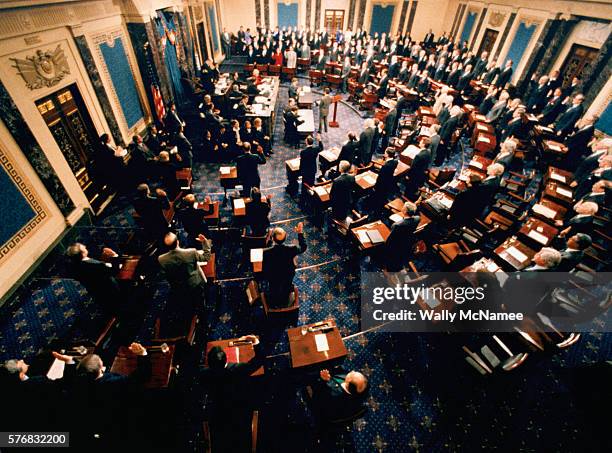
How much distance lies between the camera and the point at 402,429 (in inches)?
144

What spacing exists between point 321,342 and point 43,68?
21.9 ft

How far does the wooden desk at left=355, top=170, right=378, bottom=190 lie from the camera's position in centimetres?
636

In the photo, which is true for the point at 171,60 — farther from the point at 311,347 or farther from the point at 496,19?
the point at 496,19

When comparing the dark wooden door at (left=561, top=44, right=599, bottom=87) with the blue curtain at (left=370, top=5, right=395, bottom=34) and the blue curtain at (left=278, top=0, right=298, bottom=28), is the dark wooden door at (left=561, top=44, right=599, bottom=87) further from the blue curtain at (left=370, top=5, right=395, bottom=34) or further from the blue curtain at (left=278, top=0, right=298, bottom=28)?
the blue curtain at (left=278, top=0, right=298, bottom=28)

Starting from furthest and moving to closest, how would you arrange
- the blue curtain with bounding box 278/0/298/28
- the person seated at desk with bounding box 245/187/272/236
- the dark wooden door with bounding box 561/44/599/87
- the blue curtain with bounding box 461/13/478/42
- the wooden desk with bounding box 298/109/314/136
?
1. the blue curtain with bounding box 278/0/298/28
2. the blue curtain with bounding box 461/13/478/42
3. the dark wooden door with bounding box 561/44/599/87
4. the wooden desk with bounding box 298/109/314/136
5. the person seated at desk with bounding box 245/187/272/236

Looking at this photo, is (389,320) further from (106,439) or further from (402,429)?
(106,439)

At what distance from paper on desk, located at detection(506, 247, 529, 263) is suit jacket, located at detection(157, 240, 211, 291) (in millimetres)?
4820

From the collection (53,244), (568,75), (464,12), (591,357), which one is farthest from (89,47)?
(464,12)

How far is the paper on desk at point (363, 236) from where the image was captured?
511cm

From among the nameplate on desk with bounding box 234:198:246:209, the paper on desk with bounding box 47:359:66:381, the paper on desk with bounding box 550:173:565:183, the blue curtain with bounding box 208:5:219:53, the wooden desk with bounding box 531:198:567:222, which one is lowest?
the paper on desk with bounding box 47:359:66:381

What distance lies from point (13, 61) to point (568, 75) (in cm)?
1667

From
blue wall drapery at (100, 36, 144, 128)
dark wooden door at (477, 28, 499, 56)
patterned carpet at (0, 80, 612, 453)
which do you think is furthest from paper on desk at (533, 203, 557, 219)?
dark wooden door at (477, 28, 499, 56)

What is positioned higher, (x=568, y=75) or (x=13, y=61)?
(x=13, y=61)

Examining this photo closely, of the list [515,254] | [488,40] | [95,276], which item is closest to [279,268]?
[95,276]
